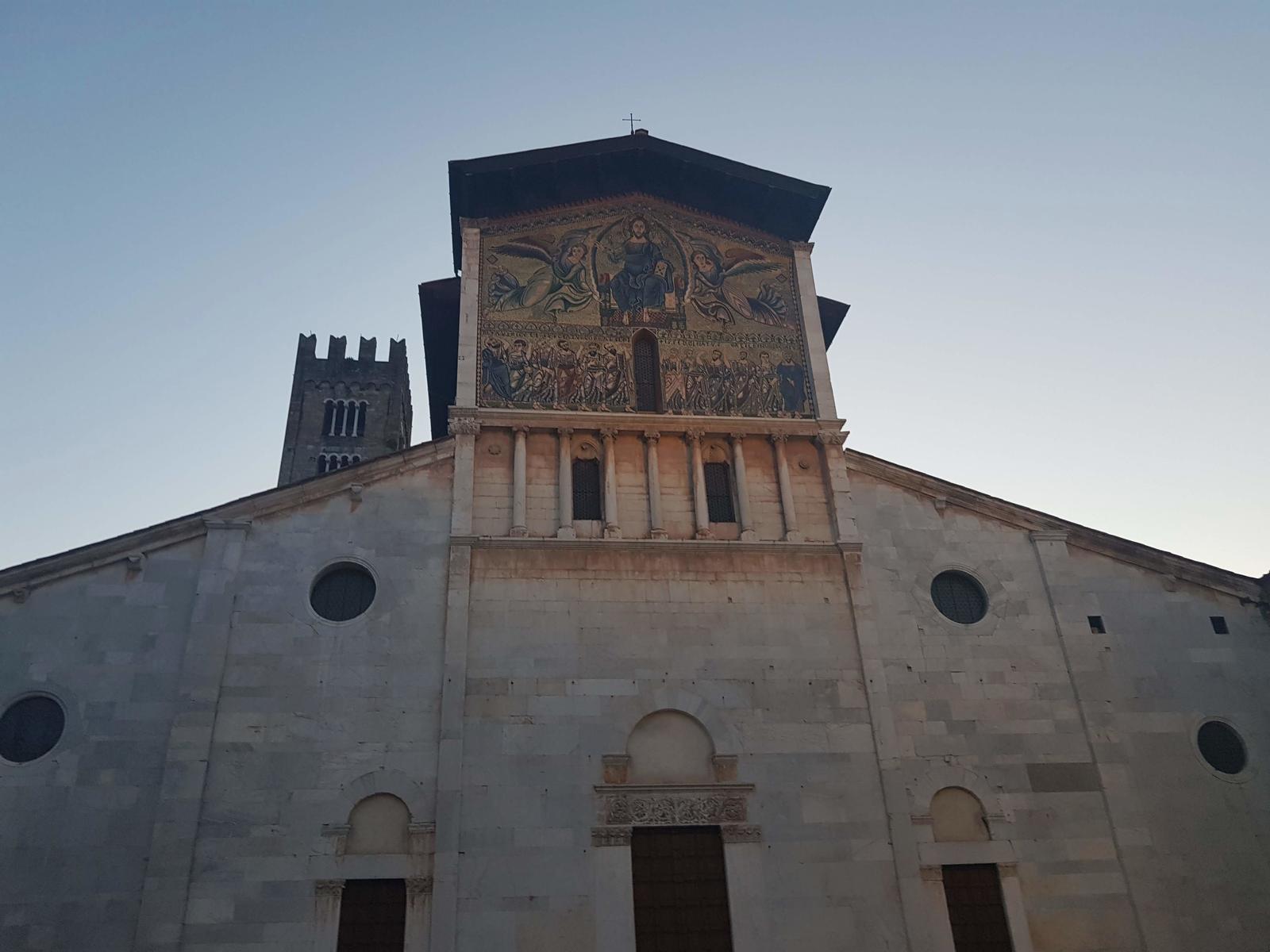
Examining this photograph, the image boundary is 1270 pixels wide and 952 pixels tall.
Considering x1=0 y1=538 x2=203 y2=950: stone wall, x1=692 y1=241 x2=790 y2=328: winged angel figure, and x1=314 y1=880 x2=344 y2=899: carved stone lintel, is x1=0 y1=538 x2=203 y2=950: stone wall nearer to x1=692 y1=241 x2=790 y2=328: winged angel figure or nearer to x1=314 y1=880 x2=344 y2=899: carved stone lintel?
x1=314 y1=880 x2=344 y2=899: carved stone lintel

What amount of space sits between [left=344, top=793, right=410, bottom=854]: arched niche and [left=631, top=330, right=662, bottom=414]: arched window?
25.5ft

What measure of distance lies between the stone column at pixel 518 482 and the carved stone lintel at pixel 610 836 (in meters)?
4.73

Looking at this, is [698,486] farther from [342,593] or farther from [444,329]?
[444,329]

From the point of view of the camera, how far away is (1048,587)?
15977 mm

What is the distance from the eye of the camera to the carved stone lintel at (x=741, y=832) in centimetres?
1338

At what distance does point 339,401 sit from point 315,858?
37.5 meters

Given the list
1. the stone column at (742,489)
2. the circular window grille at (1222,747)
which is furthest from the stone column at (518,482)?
the circular window grille at (1222,747)

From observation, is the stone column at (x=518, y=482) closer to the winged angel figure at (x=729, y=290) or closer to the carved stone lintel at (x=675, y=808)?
the carved stone lintel at (x=675, y=808)

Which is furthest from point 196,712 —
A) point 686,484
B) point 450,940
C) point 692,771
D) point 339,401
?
point 339,401

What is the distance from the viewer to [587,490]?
1582 centimetres

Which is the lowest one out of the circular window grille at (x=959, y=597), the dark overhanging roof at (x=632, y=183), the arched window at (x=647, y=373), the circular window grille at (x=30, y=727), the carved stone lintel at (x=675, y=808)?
the carved stone lintel at (x=675, y=808)

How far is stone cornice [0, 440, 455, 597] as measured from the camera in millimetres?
13484

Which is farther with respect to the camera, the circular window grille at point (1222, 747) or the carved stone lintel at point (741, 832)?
the circular window grille at point (1222, 747)

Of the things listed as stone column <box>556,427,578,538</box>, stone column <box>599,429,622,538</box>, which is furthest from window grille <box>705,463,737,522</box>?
stone column <box>556,427,578,538</box>
